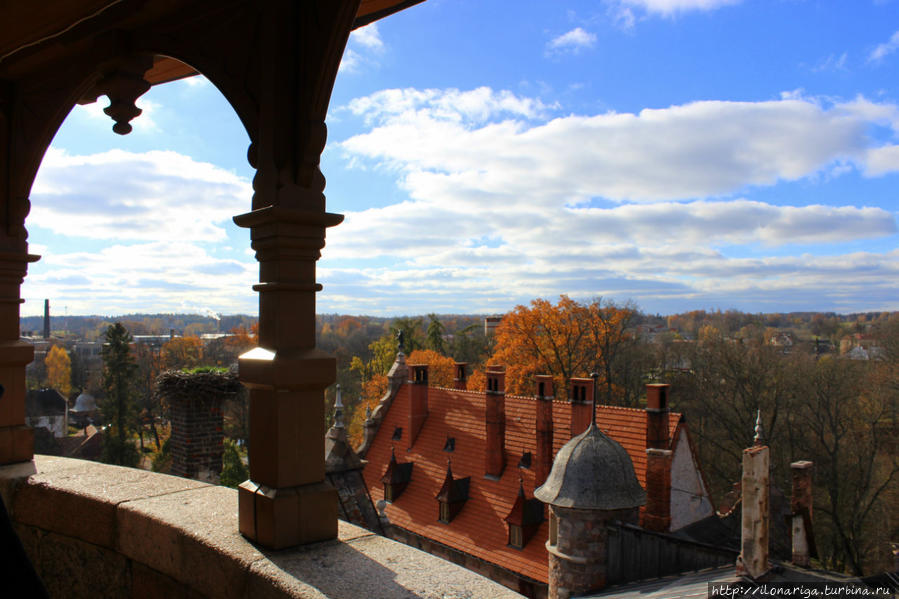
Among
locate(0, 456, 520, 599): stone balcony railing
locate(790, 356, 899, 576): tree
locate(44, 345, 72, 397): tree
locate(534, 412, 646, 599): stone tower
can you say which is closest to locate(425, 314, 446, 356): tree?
locate(790, 356, 899, 576): tree

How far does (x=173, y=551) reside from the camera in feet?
6.95

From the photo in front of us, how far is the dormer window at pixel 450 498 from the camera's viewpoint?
53.0 feet

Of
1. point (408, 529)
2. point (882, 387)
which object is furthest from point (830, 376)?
point (408, 529)

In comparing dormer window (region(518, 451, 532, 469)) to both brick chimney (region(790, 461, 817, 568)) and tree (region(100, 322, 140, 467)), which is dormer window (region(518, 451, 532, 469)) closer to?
brick chimney (region(790, 461, 817, 568))

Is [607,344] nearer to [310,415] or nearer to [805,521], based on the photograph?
[805,521]

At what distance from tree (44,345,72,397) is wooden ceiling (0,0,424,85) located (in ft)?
176

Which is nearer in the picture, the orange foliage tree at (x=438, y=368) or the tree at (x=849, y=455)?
the tree at (x=849, y=455)

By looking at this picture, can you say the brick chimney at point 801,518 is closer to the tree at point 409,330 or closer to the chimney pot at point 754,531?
the chimney pot at point 754,531

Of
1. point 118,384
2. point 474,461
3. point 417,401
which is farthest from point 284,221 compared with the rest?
point 118,384

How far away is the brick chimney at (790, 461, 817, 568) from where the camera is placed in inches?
447

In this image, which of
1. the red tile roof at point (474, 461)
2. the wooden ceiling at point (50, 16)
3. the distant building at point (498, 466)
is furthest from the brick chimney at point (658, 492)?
the wooden ceiling at point (50, 16)

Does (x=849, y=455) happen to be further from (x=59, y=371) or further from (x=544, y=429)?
(x=59, y=371)

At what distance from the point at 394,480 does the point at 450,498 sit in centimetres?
234

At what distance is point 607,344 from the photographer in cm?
2656
